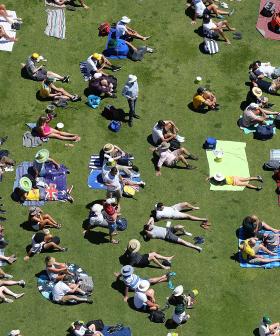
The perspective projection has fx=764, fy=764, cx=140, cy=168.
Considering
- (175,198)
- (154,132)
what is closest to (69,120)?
(154,132)

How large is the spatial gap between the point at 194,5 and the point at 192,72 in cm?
372

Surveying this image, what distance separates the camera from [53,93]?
2997 centimetres

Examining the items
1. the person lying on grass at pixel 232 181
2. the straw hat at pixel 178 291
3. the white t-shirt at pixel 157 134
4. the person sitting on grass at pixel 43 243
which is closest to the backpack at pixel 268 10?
the white t-shirt at pixel 157 134

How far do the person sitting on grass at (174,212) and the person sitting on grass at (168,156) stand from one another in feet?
6.04

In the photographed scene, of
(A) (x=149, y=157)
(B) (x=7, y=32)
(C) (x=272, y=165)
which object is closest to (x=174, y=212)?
(A) (x=149, y=157)

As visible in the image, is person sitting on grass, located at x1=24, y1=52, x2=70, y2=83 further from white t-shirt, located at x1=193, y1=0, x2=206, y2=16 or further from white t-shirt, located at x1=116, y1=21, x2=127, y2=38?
white t-shirt, located at x1=193, y1=0, x2=206, y2=16

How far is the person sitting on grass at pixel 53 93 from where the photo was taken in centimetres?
2966

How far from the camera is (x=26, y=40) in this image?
106 ft

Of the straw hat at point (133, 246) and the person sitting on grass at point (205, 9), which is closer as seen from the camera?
the straw hat at point (133, 246)

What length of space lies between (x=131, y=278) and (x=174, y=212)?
346 centimetres

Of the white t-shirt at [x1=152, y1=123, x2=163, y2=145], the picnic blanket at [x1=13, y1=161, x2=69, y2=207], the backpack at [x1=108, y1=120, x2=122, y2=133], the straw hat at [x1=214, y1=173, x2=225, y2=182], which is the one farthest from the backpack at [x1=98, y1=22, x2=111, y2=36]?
the straw hat at [x1=214, y1=173, x2=225, y2=182]

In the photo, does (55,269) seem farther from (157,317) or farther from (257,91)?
(257,91)

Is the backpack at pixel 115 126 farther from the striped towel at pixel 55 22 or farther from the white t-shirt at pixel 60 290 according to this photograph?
the white t-shirt at pixel 60 290

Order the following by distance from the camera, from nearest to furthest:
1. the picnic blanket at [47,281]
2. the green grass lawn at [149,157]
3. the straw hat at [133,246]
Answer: the green grass lawn at [149,157]
the picnic blanket at [47,281]
the straw hat at [133,246]
